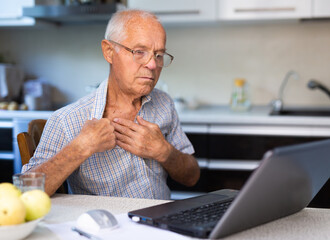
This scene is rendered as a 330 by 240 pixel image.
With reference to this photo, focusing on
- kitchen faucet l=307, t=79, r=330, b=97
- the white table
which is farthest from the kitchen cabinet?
the white table

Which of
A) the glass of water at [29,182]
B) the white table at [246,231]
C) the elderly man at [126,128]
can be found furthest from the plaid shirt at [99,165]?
the glass of water at [29,182]

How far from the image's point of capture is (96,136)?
1.25 m

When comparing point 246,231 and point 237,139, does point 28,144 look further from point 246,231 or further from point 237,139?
point 237,139

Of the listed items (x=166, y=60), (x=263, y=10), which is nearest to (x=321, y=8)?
(x=263, y=10)

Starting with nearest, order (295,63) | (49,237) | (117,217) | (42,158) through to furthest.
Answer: (49,237)
(117,217)
(42,158)
(295,63)

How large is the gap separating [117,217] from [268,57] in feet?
7.75

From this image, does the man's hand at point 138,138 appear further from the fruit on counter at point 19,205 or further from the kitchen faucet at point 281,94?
the kitchen faucet at point 281,94

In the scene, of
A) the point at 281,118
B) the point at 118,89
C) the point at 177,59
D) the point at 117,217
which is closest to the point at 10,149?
the point at 177,59

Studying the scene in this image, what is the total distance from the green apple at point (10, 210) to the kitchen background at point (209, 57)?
237 cm

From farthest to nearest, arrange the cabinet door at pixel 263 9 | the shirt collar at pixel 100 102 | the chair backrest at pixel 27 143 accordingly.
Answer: the cabinet door at pixel 263 9, the shirt collar at pixel 100 102, the chair backrest at pixel 27 143

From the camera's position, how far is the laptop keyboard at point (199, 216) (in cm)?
93

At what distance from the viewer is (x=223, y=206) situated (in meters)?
1.06

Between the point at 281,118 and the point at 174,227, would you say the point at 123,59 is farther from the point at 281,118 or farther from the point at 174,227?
the point at 281,118

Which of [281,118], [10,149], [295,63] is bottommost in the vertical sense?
[10,149]
